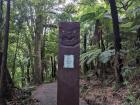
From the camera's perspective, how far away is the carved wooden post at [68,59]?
781 centimetres

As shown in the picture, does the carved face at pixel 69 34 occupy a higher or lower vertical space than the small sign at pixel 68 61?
higher

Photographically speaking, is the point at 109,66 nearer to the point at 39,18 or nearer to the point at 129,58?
the point at 129,58

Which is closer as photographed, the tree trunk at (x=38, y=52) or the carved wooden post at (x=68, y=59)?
the carved wooden post at (x=68, y=59)

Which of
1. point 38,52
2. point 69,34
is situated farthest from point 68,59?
point 38,52

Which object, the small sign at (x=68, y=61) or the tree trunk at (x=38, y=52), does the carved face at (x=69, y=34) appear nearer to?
the small sign at (x=68, y=61)

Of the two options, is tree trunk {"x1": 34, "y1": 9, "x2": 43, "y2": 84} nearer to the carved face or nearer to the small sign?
the carved face

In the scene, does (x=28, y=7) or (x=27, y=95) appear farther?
(x=28, y=7)

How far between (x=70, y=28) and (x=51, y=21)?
51.8 ft

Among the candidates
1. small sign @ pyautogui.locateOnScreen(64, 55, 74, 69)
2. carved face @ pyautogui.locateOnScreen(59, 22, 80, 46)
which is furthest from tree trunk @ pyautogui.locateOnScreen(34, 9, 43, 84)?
small sign @ pyautogui.locateOnScreen(64, 55, 74, 69)

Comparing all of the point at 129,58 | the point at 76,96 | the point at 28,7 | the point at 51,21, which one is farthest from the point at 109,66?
the point at 51,21

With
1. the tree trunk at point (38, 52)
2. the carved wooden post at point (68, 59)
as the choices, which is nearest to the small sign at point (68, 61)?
the carved wooden post at point (68, 59)

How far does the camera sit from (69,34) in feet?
25.9

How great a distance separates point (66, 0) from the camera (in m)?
21.5

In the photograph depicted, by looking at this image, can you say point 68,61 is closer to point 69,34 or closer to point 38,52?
point 69,34
